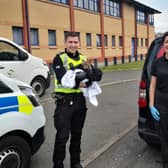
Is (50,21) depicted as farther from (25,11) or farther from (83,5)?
(83,5)

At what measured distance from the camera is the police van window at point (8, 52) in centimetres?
993

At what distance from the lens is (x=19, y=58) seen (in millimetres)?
10375

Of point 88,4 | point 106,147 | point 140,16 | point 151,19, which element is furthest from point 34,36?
point 151,19

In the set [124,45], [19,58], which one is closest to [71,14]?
[124,45]

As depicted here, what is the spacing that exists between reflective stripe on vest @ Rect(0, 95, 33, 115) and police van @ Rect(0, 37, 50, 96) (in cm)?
578

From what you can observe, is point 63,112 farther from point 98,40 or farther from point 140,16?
point 140,16

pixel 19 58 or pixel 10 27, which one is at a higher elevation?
pixel 10 27

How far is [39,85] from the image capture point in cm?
1142

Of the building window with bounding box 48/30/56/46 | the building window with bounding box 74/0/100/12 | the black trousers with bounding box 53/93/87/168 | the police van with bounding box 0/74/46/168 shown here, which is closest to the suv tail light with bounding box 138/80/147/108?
the black trousers with bounding box 53/93/87/168

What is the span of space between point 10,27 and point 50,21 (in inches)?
184

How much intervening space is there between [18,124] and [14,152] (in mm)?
328

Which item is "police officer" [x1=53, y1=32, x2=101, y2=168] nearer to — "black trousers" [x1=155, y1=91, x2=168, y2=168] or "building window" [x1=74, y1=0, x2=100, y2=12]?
"black trousers" [x1=155, y1=91, x2=168, y2=168]

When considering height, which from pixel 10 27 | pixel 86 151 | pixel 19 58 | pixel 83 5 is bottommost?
pixel 86 151

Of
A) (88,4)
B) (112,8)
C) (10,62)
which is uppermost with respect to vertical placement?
(112,8)
